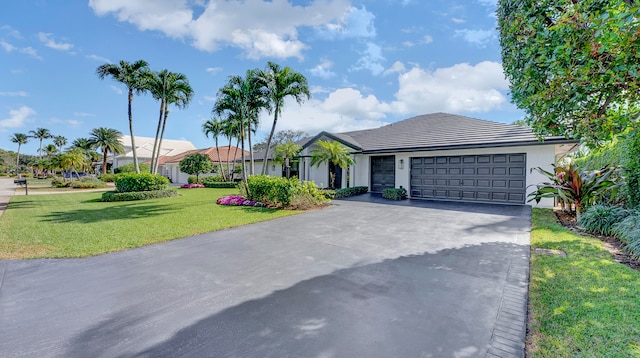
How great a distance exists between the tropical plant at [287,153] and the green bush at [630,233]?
652 inches

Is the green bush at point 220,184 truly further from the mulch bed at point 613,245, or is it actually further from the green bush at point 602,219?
the green bush at point 602,219

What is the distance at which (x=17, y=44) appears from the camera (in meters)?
11.9

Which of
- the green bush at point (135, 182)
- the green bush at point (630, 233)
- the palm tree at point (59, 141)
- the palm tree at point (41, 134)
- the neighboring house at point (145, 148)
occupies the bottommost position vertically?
the green bush at point (630, 233)

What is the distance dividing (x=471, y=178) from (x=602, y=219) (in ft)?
20.5

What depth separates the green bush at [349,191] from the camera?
15.1 m

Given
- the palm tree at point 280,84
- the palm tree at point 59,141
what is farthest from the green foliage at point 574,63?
the palm tree at point 59,141

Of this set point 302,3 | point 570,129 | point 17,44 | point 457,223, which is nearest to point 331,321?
point 570,129

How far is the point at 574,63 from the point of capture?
441cm

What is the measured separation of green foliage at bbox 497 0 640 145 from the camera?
3.77m

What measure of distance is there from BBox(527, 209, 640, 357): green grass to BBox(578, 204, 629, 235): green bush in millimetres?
2012

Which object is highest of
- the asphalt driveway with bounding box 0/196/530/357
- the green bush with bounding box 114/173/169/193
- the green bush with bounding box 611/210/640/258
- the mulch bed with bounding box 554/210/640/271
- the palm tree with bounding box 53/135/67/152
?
the palm tree with bounding box 53/135/67/152

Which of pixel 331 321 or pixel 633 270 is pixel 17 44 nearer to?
pixel 331 321

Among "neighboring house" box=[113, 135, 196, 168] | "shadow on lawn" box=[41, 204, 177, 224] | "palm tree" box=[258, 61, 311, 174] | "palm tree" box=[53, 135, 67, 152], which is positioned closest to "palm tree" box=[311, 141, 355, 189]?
"palm tree" box=[258, 61, 311, 174]

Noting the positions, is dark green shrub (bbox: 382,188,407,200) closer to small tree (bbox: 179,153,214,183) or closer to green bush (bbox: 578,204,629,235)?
green bush (bbox: 578,204,629,235)
